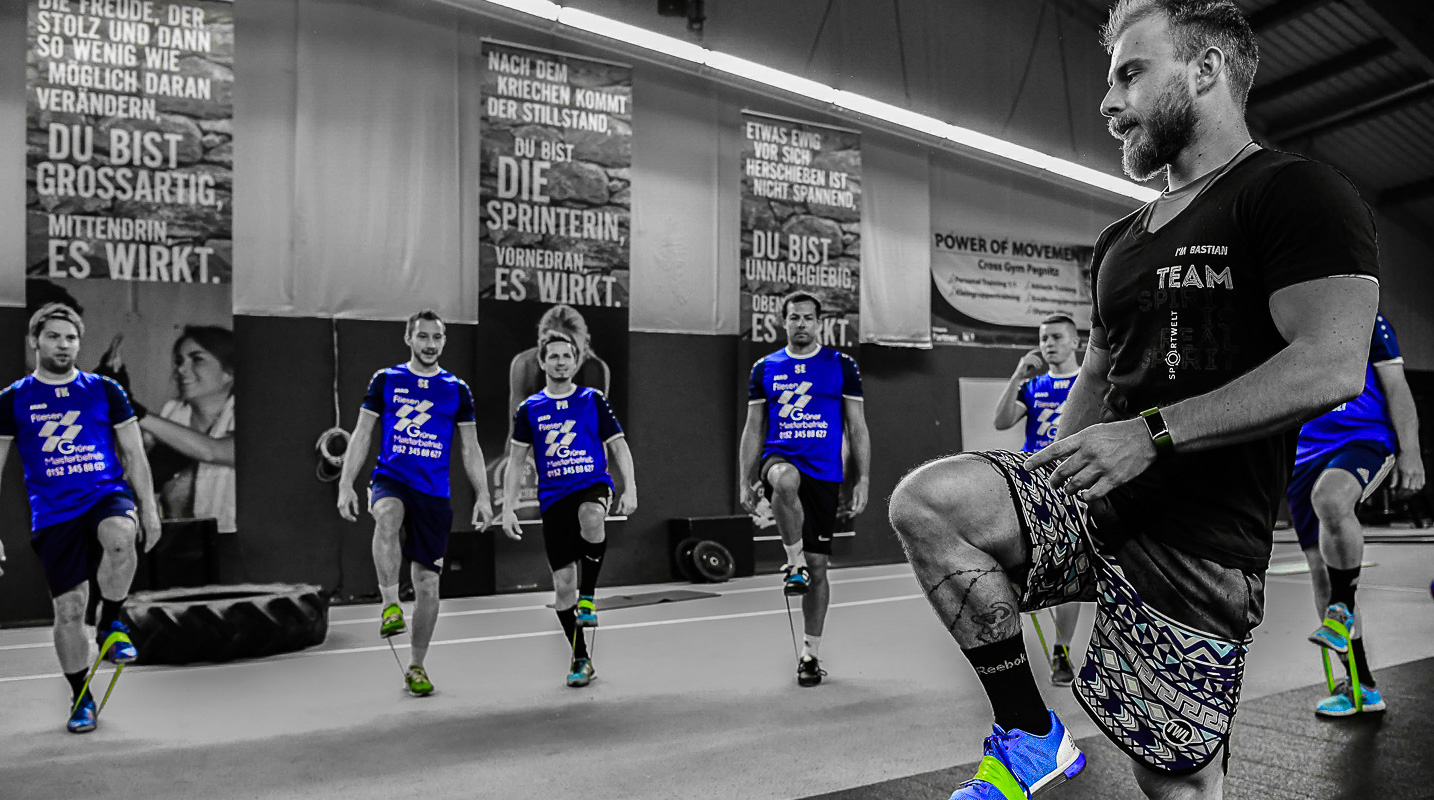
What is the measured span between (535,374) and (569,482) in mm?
3992

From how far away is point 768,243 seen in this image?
410 inches

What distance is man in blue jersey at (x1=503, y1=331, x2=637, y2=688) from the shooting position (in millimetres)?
5215

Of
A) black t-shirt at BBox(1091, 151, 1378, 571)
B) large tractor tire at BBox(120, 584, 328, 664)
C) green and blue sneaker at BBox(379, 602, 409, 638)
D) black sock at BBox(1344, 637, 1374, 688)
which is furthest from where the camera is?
large tractor tire at BBox(120, 584, 328, 664)

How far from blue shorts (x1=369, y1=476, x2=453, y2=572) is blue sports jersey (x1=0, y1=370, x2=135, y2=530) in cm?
114

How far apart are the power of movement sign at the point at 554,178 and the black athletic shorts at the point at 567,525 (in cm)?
414

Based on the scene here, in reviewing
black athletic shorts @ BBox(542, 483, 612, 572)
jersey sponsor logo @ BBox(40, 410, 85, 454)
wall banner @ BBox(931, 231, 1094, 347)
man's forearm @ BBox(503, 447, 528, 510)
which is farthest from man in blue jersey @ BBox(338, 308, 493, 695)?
wall banner @ BBox(931, 231, 1094, 347)

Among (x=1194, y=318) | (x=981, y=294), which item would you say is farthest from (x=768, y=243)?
(x=1194, y=318)

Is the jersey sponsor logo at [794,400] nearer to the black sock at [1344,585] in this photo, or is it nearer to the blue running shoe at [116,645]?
the black sock at [1344,585]

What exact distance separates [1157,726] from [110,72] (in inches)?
341

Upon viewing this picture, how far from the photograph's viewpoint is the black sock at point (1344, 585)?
383cm

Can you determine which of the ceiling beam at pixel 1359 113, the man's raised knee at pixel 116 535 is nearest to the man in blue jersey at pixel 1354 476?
the man's raised knee at pixel 116 535

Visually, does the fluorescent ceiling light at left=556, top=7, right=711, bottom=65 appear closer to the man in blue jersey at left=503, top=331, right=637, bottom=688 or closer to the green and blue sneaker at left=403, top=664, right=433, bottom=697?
the man in blue jersey at left=503, top=331, right=637, bottom=688

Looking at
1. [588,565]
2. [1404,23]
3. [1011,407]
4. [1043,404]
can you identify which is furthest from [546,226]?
[1404,23]

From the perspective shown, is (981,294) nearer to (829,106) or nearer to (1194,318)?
(829,106)
